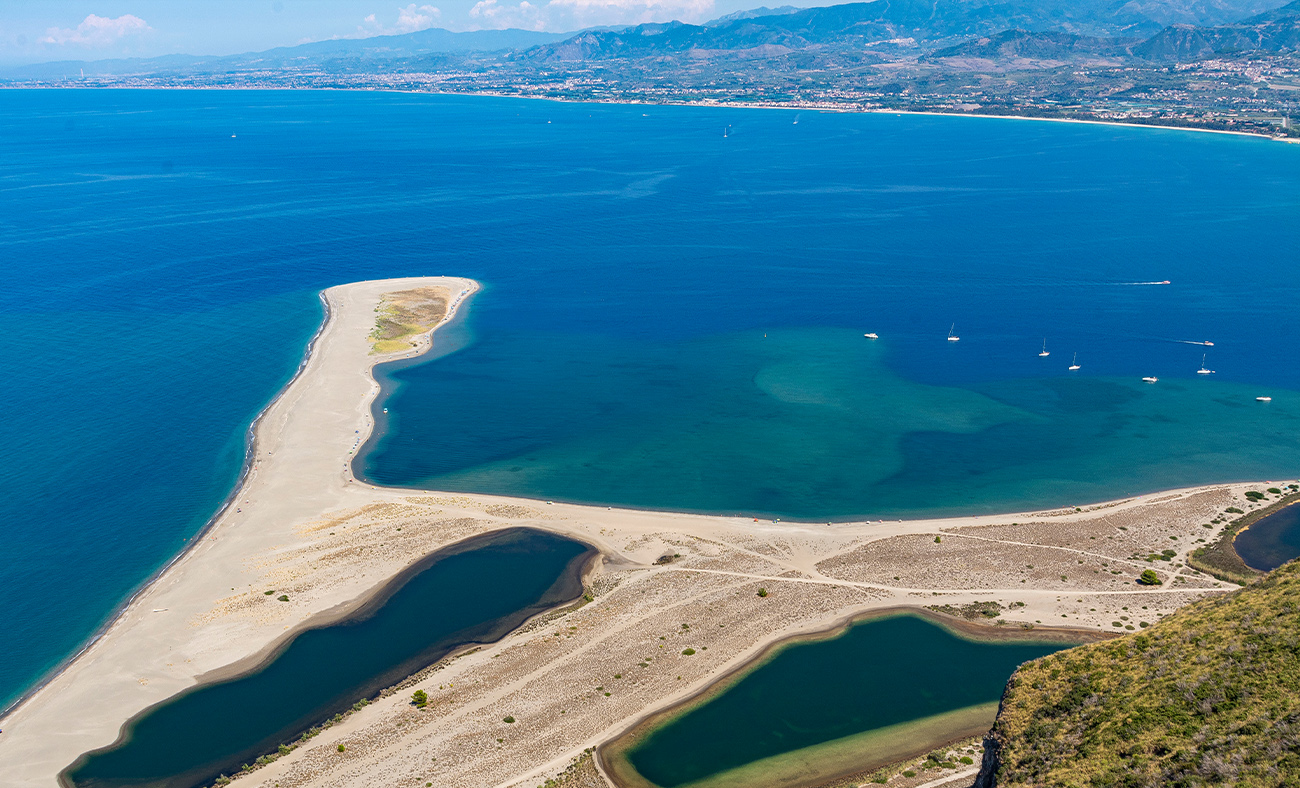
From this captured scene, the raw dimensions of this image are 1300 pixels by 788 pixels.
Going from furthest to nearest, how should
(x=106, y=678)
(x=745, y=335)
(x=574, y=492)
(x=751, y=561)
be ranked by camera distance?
(x=745, y=335) < (x=574, y=492) < (x=751, y=561) < (x=106, y=678)

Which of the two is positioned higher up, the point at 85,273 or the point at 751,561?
the point at 85,273

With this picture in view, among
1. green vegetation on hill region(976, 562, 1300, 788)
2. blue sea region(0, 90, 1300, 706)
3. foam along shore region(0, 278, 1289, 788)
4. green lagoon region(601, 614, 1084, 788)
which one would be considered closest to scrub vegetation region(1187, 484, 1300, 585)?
foam along shore region(0, 278, 1289, 788)

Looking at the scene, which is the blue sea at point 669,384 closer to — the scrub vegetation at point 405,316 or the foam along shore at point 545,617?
the foam along shore at point 545,617

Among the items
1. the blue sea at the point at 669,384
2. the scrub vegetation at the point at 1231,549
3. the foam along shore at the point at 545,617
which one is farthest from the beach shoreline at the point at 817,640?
the blue sea at the point at 669,384

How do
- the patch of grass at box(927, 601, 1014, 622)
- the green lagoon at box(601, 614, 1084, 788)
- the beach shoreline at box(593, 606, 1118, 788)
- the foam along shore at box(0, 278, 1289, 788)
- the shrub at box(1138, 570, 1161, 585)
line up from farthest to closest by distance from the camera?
the shrub at box(1138, 570, 1161, 585) < the patch of grass at box(927, 601, 1014, 622) < the foam along shore at box(0, 278, 1289, 788) < the beach shoreline at box(593, 606, 1118, 788) < the green lagoon at box(601, 614, 1084, 788)

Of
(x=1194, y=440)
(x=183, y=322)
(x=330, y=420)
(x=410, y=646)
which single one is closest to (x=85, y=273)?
(x=183, y=322)

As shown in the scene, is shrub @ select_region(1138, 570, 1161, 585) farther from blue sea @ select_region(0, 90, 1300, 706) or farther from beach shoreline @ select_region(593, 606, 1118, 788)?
blue sea @ select_region(0, 90, 1300, 706)

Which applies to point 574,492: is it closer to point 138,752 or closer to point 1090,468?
point 138,752

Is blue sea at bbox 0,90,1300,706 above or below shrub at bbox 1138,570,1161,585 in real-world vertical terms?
above
